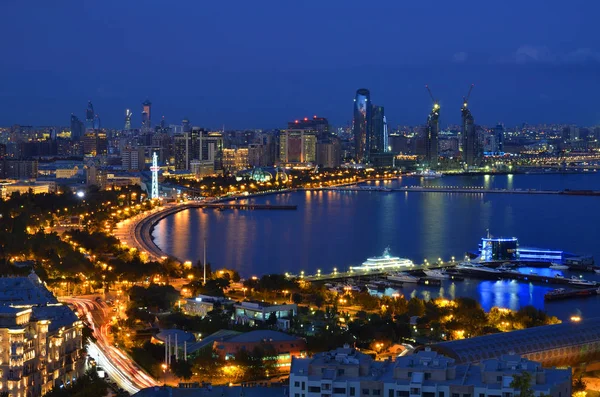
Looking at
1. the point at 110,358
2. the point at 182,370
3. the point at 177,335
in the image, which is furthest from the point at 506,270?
the point at 182,370

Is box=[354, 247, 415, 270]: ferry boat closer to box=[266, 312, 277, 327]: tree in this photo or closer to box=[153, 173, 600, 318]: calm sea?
box=[153, 173, 600, 318]: calm sea

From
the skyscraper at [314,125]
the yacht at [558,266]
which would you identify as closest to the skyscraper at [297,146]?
the skyscraper at [314,125]

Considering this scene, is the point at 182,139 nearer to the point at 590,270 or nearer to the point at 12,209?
the point at 12,209

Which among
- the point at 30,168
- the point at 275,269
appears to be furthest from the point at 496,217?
the point at 30,168

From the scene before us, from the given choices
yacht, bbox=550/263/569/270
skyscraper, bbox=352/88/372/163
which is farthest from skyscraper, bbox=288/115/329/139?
yacht, bbox=550/263/569/270

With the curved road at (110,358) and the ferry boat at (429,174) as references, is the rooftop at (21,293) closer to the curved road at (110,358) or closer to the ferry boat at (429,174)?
the curved road at (110,358)

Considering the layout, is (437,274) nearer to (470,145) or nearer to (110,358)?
(110,358)
